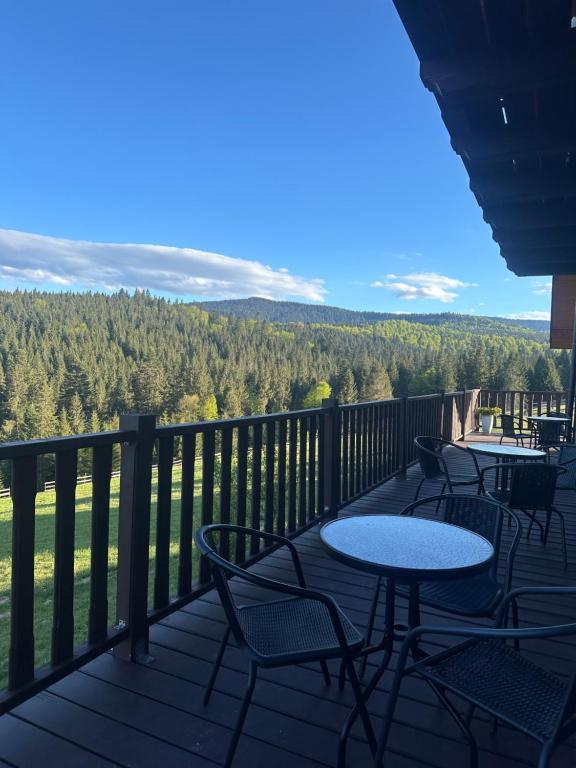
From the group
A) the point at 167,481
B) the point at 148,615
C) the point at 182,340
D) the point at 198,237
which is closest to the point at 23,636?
the point at 148,615

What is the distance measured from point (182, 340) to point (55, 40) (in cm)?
5172

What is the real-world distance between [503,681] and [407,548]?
1.65ft

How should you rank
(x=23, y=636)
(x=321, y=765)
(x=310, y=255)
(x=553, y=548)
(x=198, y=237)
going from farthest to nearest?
(x=198, y=237) < (x=310, y=255) < (x=553, y=548) < (x=23, y=636) < (x=321, y=765)

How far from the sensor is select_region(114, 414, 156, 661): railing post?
2.05 meters

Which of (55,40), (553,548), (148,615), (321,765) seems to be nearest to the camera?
(321,765)

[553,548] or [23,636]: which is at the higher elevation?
[23,636]

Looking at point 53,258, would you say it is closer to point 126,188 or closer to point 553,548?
point 126,188

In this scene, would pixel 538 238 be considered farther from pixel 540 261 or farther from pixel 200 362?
pixel 200 362

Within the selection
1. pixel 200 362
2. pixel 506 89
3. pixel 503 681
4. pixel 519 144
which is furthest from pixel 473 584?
pixel 200 362

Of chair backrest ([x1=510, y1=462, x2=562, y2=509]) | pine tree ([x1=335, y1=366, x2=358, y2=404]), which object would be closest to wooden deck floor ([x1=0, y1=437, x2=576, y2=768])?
chair backrest ([x1=510, y1=462, x2=562, y2=509])

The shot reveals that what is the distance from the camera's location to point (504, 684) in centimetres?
137

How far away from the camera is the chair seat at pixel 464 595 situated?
1857 millimetres

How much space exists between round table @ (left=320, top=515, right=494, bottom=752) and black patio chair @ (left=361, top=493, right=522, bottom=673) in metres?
0.11

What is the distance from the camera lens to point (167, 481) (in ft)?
7.56
